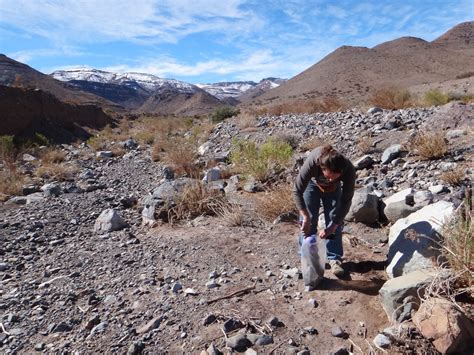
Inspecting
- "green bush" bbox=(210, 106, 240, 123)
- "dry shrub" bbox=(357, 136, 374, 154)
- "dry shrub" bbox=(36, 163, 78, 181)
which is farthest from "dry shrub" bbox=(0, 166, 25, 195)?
"green bush" bbox=(210, 106, 240, 123)

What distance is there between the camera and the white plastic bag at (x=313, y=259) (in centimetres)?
299

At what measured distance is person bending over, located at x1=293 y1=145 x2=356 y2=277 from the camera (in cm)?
280

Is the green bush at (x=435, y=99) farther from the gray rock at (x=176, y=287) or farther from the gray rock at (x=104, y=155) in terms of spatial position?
the gray rock at (x=176, y=287)

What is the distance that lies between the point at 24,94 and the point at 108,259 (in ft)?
47.3

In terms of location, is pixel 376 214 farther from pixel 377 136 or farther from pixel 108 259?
pixel 377 136

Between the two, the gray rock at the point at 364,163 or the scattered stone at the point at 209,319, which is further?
the gray rock at the point at 364,163

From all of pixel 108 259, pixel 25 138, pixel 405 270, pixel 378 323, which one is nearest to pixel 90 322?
pixel 108 259

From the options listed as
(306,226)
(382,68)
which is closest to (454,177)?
(306,226)

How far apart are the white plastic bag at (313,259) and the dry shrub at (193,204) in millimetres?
1905

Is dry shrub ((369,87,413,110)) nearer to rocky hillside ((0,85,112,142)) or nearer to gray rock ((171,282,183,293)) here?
gray rock ((171,282,183,293))

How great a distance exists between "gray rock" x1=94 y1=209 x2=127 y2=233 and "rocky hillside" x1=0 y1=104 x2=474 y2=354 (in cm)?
2

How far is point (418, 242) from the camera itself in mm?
2912

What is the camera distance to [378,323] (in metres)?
2.57

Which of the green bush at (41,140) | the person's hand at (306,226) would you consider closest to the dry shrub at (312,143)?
the person's hand at (306,226)
